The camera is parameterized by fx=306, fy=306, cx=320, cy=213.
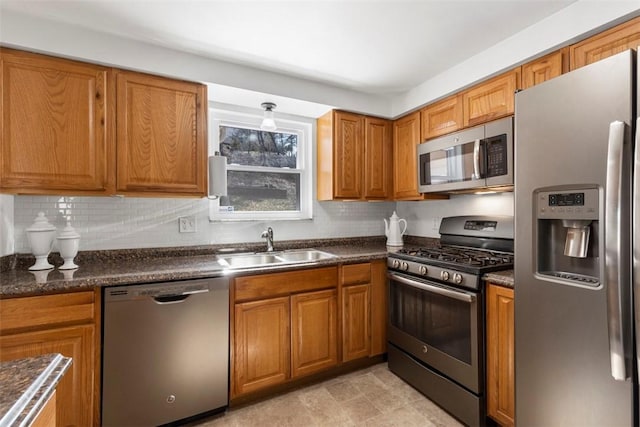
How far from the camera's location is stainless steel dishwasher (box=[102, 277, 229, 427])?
166 centimetres

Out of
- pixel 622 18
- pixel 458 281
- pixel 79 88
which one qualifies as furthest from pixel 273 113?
pixel 622 18

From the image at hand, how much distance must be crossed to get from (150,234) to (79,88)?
1.05 m

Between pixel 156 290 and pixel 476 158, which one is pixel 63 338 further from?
pixel 476 158

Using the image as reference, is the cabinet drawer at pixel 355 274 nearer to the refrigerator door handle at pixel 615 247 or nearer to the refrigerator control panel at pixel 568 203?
the refrigerator control panel at pixel 568 203

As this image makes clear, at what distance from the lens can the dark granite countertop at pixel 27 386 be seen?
1.73ft

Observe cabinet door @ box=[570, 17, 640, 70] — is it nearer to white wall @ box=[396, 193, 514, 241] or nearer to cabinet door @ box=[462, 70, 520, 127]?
cabinet door @ box=[462, 70, 520, 127]

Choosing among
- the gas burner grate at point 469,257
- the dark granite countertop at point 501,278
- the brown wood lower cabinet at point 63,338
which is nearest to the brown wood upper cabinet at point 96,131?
the brown wood lower cabinet at point 63,338

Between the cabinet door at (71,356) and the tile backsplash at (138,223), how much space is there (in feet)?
2.48

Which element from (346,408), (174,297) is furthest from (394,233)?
(174,297)

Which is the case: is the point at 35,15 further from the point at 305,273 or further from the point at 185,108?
the point at 305,273

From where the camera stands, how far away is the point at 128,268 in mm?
1893

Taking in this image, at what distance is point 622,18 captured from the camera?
1.49 meters

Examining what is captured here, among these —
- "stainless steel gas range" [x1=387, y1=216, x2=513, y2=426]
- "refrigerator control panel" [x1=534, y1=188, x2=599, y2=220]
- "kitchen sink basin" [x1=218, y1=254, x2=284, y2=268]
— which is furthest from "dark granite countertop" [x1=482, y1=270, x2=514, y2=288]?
"kitchen sink basin" [x1=218, y1=254, x2=284, y2=268]

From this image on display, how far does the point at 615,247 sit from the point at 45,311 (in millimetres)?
2499
